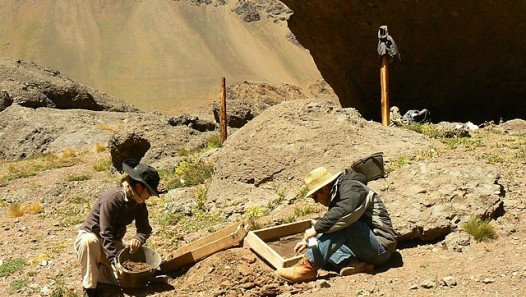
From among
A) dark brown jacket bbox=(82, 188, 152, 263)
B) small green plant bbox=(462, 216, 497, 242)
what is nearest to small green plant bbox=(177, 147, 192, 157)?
dark brown jacket bbox=(82, 188, 152, 263)

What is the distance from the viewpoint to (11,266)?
669 centimetres

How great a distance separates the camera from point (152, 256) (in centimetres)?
566

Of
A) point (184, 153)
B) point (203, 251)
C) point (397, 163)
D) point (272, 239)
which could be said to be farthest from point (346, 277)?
point (184, 153)

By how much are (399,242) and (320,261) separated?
45.8 inches

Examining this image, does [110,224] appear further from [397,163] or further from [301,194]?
[397,163]

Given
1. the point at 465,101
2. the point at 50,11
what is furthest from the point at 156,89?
the point at 465,101

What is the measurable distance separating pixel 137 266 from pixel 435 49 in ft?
39.1

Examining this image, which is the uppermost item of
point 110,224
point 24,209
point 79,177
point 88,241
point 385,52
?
point 385,52

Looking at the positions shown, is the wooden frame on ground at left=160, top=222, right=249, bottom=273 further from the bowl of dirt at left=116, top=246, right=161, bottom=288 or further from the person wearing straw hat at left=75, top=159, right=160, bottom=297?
the person wearing straw hat at left=75, top=159, right=160, bottom=297

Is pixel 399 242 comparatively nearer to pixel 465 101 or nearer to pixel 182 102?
pixel 465 101

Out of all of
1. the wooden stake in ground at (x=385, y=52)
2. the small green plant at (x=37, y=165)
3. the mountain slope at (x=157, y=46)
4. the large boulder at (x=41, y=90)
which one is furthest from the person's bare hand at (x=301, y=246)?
the mountain slope at (x=157, y=46)

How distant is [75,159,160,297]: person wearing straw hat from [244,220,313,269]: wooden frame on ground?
1077 millimetres

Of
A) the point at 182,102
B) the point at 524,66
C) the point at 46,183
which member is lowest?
the point at 182,102

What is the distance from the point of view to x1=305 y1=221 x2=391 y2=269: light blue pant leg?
504cm
